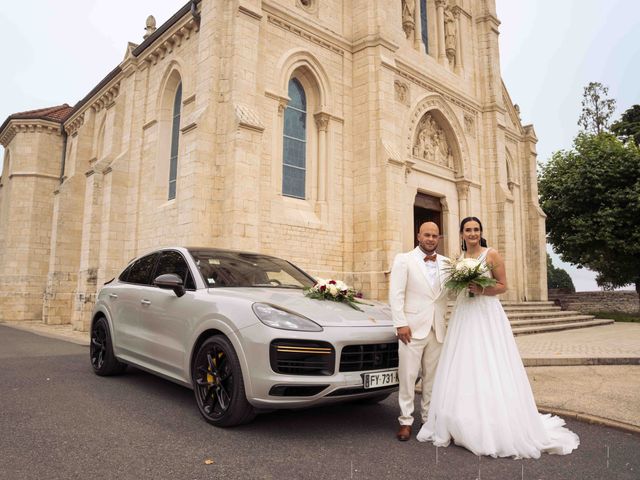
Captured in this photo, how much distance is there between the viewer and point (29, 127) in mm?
22031

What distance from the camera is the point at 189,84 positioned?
13.3 metres

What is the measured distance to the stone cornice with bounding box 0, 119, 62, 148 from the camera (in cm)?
2162

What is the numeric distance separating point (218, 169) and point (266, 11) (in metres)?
5.06

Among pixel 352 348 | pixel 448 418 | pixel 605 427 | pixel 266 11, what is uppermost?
pixel 266 11

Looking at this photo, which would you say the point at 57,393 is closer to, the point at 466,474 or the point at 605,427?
the point at 466,474

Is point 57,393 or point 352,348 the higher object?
point 352,348

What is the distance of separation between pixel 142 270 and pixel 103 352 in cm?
136

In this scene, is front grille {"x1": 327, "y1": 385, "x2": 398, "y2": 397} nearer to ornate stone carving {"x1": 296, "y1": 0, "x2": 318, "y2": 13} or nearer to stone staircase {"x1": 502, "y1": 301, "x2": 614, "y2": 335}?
stone staircase {"x1": 502, "y1": 301, "x2": 614, "y2": 335}

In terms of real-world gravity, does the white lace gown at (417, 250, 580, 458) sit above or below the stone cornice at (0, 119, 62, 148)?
below

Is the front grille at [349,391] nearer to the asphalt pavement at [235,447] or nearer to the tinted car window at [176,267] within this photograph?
the asphalt pavement at [235,447]

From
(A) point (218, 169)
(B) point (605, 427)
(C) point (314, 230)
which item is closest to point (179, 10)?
(A) point (218, 169)

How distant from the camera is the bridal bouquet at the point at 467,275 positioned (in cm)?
382

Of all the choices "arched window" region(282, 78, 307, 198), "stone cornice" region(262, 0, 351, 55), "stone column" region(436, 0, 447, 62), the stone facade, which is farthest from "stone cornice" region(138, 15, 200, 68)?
"stone column" region(436, 0, 447, 62)

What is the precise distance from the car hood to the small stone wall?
21.9 metres
